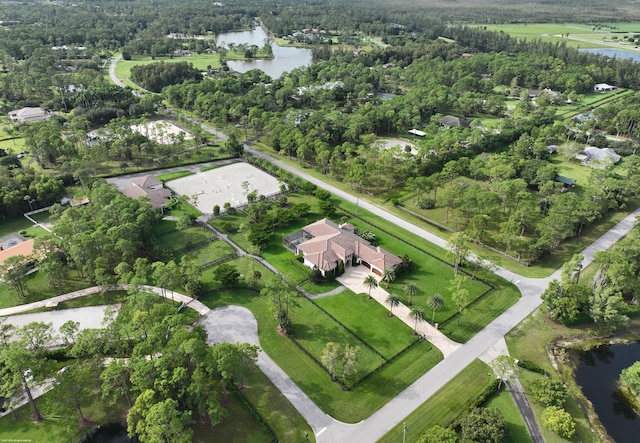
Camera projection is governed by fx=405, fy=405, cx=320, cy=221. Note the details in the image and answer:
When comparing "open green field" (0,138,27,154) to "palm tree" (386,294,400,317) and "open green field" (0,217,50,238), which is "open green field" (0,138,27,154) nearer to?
"open green field" (0,217,50,238)

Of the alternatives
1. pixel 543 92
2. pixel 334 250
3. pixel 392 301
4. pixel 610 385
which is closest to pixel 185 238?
pixel 334 250

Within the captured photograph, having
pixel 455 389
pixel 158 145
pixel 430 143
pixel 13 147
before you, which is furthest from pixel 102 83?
pixel 455 389

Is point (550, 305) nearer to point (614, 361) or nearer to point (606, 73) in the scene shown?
point (614, 361)

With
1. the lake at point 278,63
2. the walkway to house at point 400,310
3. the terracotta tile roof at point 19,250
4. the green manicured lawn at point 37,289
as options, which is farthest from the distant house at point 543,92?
the terracotta tile roof at point 19,250

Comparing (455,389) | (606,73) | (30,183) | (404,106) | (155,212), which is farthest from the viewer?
(606,73)

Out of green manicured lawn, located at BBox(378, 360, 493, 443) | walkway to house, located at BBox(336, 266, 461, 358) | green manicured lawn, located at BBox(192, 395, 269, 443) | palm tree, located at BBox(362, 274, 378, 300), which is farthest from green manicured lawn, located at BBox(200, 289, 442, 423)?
palm tree, located at BBox(362, 274, 378, 300)
